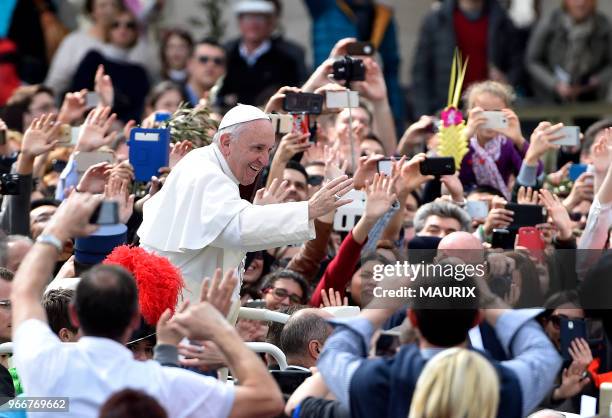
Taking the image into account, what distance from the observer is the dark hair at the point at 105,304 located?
206 inches

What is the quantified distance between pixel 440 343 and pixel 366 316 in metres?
0.34

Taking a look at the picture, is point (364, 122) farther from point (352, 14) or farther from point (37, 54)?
point (37, 54)

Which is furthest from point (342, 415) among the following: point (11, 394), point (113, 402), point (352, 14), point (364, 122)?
point (352, 14)

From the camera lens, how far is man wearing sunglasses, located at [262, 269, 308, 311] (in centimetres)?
855

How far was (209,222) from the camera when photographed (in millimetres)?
7254

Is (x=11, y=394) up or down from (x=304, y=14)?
down

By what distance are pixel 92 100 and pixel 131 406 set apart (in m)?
5.87

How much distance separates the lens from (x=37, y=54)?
15258mm

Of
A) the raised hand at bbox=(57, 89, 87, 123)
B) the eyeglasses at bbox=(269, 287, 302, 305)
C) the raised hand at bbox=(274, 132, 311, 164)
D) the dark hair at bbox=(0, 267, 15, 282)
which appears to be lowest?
the eyeglasses at bbox=(269, 287, 302, 305)

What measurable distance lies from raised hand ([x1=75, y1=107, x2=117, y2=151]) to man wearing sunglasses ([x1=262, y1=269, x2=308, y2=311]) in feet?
4.87

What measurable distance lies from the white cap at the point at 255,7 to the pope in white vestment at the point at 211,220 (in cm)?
666

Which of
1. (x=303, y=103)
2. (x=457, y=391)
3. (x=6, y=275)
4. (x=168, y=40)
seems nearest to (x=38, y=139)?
(x=303, y=103)

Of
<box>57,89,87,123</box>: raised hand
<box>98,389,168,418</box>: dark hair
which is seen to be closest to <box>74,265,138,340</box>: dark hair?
<box>98,389,168,418</box>: dark hair

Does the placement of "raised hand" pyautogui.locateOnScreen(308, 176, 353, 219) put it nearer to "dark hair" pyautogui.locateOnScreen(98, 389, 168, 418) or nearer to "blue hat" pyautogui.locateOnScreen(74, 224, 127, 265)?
"blue hat" pyautogui.locateOnScreen(74, 224, 127, 265)
